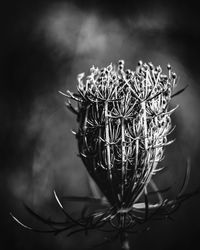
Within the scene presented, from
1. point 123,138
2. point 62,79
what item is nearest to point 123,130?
point 123,138

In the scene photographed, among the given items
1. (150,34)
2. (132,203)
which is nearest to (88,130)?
(132,203)

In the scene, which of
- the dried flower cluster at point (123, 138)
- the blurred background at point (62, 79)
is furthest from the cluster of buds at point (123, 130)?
the blurred background at point (62, 79)

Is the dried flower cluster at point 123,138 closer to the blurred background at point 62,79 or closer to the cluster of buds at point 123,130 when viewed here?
the cluster of buds at point 123,130

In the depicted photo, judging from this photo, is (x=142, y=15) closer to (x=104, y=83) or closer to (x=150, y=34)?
(x=150, y=34)

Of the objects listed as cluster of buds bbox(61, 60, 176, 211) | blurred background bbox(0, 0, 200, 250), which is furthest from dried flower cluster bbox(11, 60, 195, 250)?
blurred background bbox(0, 0, 200, 250)

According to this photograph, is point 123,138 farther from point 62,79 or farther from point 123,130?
point 62,79

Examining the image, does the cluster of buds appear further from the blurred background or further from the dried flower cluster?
the blurred background
